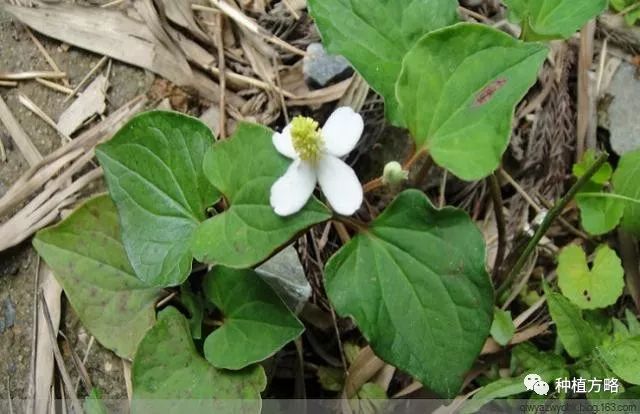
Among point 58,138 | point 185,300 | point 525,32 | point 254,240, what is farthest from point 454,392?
point 58,138

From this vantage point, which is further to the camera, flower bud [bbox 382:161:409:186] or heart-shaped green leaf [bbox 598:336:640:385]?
heart-shaped green leaf [bbox 598:336:640:385]

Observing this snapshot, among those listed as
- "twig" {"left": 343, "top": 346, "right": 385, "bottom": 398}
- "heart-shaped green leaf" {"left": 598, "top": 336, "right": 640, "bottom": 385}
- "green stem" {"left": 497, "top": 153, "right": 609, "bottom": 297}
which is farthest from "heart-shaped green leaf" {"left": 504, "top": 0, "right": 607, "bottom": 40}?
"twig" {"left": 343, "top": 346, "right": 385, "bottom": 398}

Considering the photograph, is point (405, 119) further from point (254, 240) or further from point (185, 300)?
point (185, 300)

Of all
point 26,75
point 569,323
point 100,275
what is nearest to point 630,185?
point 569,323

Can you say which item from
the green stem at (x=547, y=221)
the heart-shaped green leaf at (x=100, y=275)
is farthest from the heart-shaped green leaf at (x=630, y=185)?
the heart-shaped green leaf at (x=100, y=275)

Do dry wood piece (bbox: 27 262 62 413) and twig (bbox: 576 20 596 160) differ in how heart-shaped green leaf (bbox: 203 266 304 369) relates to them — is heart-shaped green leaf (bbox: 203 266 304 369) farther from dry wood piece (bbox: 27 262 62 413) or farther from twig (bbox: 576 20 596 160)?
twig (bbox: 576 20 596 160)

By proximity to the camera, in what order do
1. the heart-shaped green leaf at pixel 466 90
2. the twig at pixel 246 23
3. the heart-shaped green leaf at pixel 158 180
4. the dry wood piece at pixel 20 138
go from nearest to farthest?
1. the heart-shaped green leaf at pixel 466 90
2. the heart-shaped green leaf at pixel 158 180
3. the dry wood piece at pixel 20 138
4. the twig at pixel 246 23

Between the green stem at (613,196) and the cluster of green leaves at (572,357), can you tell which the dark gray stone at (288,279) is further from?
the green stem at (613,196)
